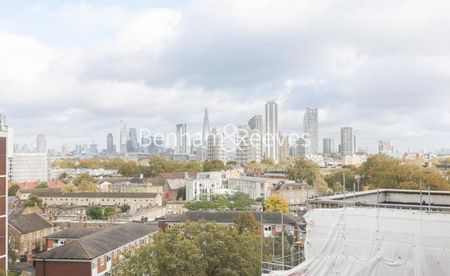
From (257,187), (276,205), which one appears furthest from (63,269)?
(257,187)

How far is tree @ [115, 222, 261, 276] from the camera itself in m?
17.1

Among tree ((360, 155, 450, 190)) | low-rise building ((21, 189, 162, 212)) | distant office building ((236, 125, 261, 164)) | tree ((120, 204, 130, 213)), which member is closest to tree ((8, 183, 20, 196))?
low-rise building ((21, 189, 162, 212))

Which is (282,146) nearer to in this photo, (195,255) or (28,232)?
(28,232)

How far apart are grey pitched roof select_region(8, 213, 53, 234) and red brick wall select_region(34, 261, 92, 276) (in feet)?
36.6

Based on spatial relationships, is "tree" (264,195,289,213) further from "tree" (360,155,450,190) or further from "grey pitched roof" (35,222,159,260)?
"grey pitched roof" (35,222,159,260)

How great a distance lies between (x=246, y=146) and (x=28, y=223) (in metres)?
111

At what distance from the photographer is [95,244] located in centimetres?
2633

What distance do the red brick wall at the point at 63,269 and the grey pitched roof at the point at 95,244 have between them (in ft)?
1.00

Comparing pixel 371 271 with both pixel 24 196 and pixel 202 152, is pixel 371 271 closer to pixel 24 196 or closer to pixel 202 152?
pixel 24 196

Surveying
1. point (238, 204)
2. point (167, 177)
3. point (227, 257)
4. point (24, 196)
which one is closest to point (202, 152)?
point (167, 177)

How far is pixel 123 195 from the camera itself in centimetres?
5969

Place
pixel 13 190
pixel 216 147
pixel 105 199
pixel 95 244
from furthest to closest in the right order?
pixel 216 147, pixel 13 190, pixel 105 199, pixel 95 244

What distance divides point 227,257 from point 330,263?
633cm

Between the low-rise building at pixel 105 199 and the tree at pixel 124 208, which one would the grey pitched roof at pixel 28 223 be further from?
the low-rise building at pixel 105 199
